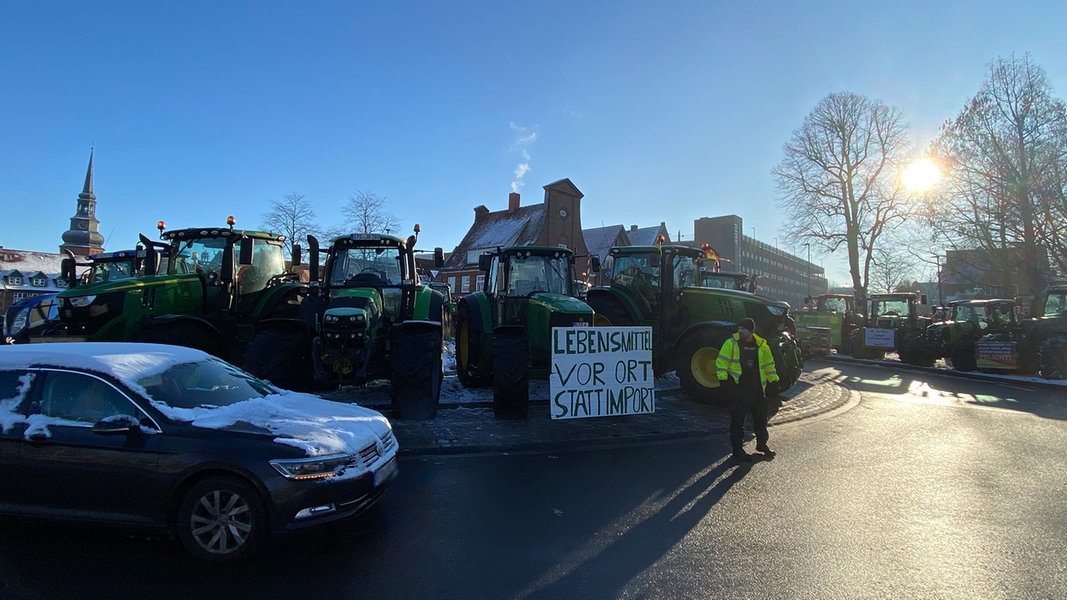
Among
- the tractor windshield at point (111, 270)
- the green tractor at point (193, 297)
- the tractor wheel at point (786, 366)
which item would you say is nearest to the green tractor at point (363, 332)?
the green tractor at point (193, 297)

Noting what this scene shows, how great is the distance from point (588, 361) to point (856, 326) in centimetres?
1785

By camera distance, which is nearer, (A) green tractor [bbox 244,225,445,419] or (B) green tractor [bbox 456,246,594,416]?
(A) green tractor [bbox 244,225,445,419]

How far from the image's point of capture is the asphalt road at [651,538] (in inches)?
143

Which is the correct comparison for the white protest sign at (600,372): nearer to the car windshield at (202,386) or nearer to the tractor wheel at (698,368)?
the tractor wheel at (698,368)

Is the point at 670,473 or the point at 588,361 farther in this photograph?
the point at 588,361

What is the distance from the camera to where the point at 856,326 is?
21.9 meters

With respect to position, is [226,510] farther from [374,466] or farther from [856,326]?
[856,326]

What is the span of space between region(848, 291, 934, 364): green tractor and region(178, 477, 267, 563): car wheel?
72.1ft

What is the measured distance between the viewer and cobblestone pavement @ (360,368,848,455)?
24.3ft

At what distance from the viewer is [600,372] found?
8.59 metres

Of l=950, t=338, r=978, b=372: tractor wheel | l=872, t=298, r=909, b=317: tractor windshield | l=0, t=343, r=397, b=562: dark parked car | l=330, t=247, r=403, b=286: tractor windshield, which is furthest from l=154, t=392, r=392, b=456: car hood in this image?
l=872, t=298, r=909, b=317: tractor windshield

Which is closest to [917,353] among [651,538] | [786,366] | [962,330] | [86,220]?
[962,330]

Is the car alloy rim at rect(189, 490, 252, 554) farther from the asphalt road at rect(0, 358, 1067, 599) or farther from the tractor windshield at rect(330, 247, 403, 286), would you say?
the tractor windshield at rect(330, 247, 403, 286)

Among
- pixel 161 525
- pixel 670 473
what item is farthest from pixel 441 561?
pixel 670 473
